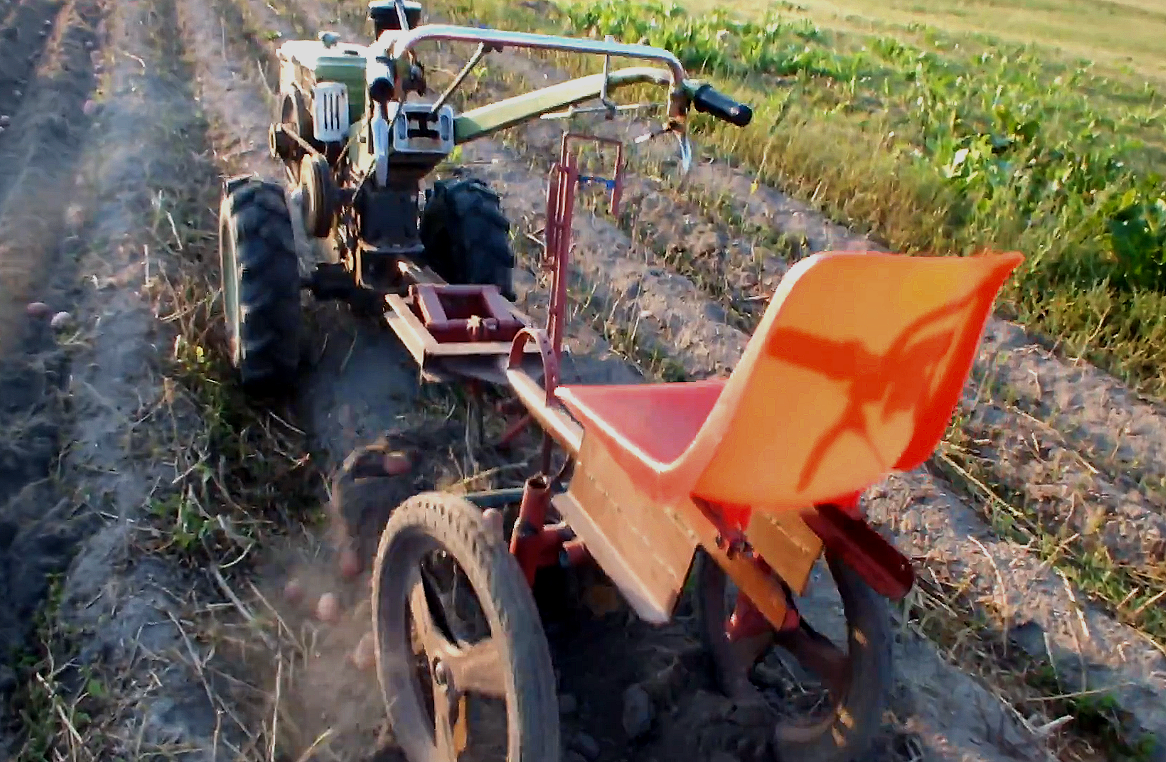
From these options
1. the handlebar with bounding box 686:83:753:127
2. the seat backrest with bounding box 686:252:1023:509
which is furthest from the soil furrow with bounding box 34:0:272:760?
the handlebar with bounding box 686:83:753:127

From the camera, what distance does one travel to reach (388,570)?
274 cm

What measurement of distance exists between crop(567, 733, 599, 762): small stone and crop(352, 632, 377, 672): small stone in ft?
2.18

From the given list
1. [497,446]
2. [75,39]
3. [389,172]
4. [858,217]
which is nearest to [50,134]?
[75,39]

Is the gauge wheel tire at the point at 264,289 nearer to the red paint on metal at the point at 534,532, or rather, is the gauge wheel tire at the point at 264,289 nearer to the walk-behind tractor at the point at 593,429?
the walk-behind tractor at the point at 593,429

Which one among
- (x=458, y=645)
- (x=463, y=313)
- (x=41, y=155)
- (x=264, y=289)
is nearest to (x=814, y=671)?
(x=458, y=645)

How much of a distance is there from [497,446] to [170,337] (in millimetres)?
1736

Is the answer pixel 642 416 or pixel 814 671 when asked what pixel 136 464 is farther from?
pixel 814 671

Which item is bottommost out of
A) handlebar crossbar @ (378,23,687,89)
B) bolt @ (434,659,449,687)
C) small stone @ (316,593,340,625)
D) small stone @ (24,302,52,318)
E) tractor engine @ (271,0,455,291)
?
small stone @ (316,593,340,625)

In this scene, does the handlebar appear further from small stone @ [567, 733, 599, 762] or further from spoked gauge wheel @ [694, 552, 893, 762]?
small stone @ [567, 733, 599, 762]

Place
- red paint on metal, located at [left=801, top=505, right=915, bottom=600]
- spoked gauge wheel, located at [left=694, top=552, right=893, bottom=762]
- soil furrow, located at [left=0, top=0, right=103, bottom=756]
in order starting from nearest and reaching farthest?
red paint on metal, located at [left=801, top=505, right=915, bottom=600]
spoked gauge wheel, located at [left=694, top=552, right=893, bottom=762]
soil furrow, located at [left=0, top=0, right=103, bottom=756]

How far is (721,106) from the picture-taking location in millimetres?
3141

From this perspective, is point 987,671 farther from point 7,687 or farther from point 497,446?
point 7,687

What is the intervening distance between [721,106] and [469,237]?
1.67 meters

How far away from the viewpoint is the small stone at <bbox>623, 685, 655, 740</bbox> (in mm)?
2859
